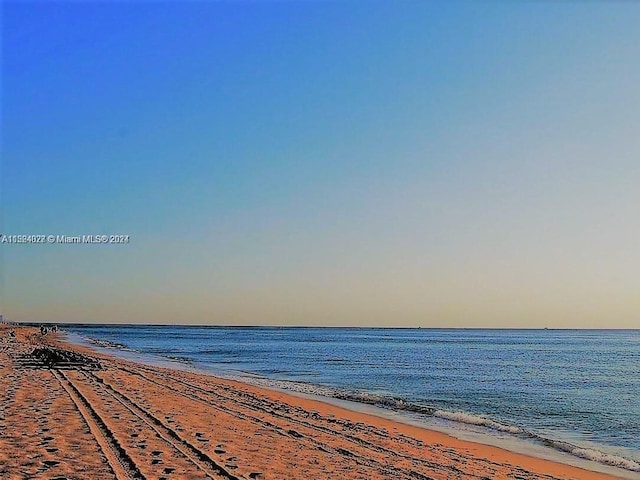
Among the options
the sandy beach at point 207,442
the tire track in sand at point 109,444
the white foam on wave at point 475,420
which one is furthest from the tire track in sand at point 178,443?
the white foam on wave at point 475,420

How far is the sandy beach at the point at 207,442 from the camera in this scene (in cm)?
891

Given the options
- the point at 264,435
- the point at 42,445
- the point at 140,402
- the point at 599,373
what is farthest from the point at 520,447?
the point at 599,373

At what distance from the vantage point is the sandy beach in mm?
8914

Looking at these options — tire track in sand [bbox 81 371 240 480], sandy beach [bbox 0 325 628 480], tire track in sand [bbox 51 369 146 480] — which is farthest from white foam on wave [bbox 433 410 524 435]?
tire track in sand [bbox 51 369 146 480]

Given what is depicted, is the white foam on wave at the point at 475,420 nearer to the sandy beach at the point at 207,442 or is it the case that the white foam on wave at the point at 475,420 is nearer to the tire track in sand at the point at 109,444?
the sandy beach at the point at 207,442

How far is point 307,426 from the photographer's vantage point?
15.3 m

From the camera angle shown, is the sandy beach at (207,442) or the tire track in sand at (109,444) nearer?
the tire track in sand at (109,444)

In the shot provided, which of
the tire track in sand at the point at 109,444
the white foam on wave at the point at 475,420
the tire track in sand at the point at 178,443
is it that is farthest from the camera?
the white foam on wave at the point at 475,420

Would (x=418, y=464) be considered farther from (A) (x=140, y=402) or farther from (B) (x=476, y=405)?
(B) (x=476, y=405)

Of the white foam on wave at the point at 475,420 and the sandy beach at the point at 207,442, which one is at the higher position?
the sandy beach at the point at 207,442

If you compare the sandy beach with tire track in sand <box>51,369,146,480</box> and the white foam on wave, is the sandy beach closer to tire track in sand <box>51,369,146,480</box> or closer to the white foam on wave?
tire track in sand <box>51,369,146,480</box>

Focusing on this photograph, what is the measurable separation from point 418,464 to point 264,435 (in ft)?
12.4

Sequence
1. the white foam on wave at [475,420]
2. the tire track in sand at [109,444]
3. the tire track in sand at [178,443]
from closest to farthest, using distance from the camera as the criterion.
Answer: the tire track in sand at [109,444] → the tire track in sand at [178,443] → the white foam on wave at [475,420]

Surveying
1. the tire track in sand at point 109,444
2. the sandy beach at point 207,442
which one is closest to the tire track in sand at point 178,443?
the sandy beach at point 207,442
